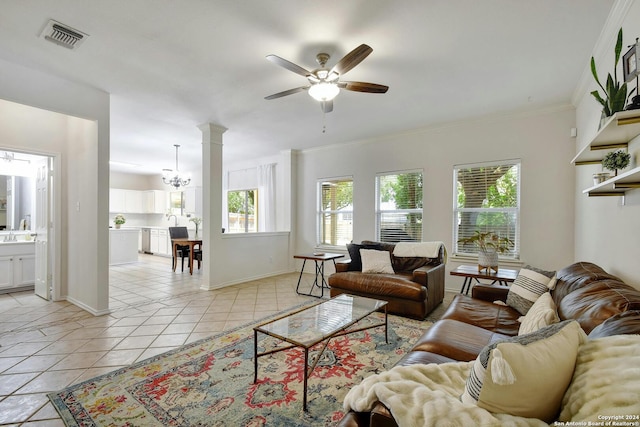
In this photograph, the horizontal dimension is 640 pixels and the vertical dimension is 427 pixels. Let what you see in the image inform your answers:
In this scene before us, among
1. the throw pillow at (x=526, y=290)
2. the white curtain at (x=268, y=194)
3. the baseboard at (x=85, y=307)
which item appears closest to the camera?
the throw pillow at (x=526, y=290)

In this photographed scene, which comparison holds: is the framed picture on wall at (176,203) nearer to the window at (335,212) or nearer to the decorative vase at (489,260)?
the window at (335,212)

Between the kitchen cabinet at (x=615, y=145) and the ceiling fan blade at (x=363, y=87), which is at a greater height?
the ceiling fan blade at (x=363, y=87)

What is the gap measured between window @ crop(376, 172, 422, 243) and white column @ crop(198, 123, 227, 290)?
2861mm

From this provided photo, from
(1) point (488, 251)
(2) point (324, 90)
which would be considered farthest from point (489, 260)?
(2) point (324, 90)

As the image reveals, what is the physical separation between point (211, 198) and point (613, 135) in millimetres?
4662

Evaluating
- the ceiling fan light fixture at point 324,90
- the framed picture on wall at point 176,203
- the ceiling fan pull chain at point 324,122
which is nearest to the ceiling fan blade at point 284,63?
the ceiling fan light fixture at point 324,90

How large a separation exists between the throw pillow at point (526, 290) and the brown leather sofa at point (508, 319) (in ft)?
0.22

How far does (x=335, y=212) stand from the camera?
6039 mm

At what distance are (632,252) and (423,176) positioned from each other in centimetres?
308

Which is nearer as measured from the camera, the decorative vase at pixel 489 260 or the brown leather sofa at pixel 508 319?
the brown leather sofa at pixel 508 319

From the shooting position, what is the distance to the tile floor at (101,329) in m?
2.01

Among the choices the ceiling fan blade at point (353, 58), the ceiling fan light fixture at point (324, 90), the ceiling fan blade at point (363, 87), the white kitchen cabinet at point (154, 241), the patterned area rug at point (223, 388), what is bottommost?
the patterned area rug at point (223, 388)

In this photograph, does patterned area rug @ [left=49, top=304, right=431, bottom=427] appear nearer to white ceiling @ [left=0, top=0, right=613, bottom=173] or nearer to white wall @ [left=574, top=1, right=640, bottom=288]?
white wall @ [left=574, top=1, right=640, bottom=288]

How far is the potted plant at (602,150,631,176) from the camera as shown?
6.08 feet
